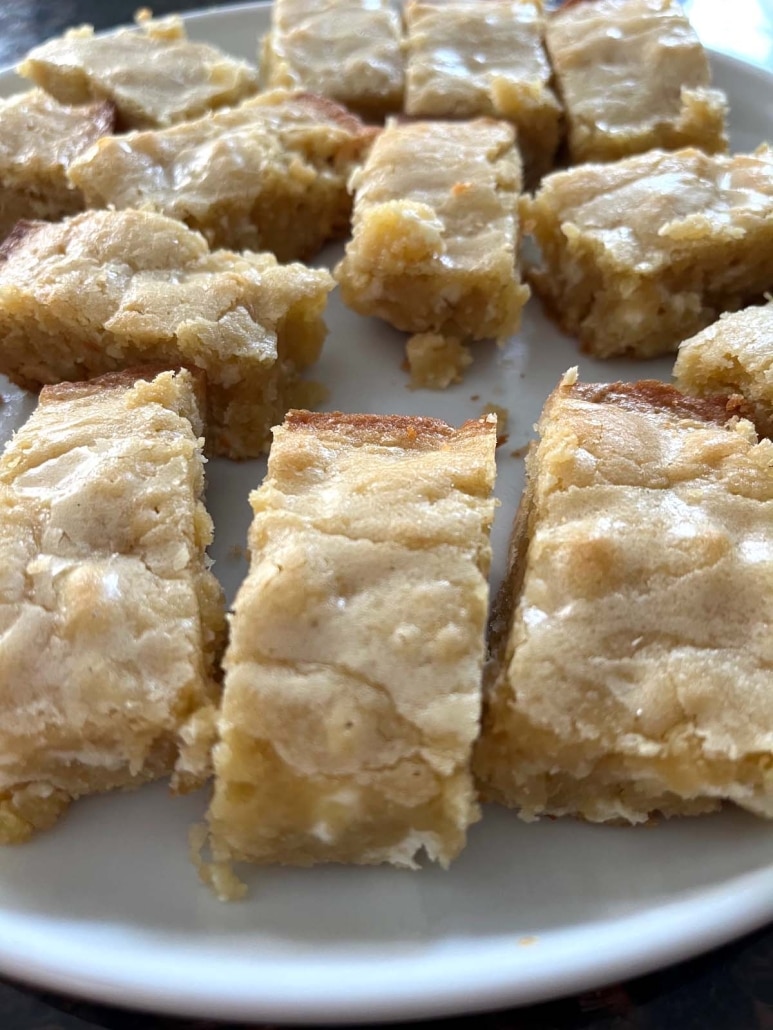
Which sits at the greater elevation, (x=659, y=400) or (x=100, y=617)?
(x=659, y=400)

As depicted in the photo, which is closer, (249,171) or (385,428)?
(385,428)

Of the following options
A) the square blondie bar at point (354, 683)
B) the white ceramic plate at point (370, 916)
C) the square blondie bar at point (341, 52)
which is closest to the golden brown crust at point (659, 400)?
the square blondie bar at point (354, 683)

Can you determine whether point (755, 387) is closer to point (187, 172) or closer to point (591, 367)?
point (591, 367)

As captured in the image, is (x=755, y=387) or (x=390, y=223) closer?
(x=755, y=387)

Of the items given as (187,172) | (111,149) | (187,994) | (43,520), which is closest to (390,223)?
(187,172)

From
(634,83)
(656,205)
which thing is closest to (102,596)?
(656,205)

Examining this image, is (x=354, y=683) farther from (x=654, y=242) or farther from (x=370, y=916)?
(x=654, y=242)

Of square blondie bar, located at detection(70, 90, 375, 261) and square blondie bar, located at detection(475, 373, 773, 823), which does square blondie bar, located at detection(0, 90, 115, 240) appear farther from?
square blondie bar, located at detection(475, 373, 773, 823)
